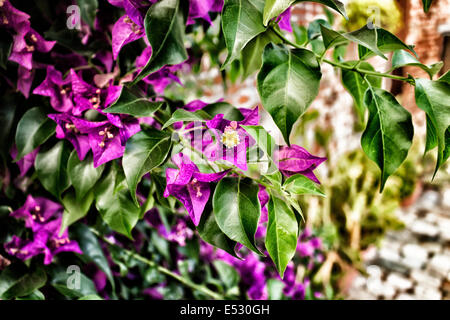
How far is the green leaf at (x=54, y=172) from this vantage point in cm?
48

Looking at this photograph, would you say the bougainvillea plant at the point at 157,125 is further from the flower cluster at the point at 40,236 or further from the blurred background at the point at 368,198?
the blurred background at the point at 368,198

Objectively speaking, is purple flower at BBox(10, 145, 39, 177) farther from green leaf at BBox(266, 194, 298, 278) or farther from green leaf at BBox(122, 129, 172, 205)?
green leaf at BBox(266, 194, 298, 278)

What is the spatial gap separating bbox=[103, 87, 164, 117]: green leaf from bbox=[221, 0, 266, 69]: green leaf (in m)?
0.12

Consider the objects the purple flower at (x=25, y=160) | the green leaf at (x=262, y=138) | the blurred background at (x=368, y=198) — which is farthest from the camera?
the blurred background at (x=368, y=198)

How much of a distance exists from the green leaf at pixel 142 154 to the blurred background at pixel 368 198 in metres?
1.14

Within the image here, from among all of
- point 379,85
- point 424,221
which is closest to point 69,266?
point 379,85

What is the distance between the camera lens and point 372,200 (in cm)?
232

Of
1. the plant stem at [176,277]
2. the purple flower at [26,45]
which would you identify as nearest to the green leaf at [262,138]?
the purple flower at [26,45]

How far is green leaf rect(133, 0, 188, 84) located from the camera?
1.13 ft

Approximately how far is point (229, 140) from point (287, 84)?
0.08 m

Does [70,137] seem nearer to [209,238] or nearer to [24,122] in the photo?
[24,122]

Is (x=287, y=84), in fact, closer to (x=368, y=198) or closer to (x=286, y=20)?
(x=286, y=20)

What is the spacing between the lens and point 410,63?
37 cm

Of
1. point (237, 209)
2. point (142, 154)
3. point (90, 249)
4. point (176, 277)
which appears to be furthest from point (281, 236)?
point (176, 277)
